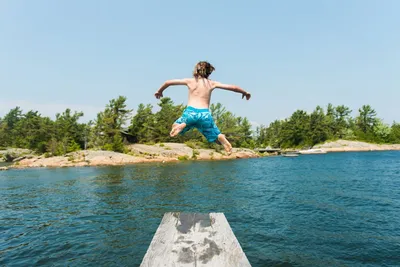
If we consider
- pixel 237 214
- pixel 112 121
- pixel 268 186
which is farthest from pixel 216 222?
pixel 112 121

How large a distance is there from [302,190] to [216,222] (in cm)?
2254

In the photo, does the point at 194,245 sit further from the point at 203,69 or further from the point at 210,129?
the point at 203,69

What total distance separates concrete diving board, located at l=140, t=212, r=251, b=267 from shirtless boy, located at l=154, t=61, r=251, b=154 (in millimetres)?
1894

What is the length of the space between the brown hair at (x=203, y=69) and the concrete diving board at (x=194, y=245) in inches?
121

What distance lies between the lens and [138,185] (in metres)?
29.5

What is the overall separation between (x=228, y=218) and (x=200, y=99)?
12270 mm

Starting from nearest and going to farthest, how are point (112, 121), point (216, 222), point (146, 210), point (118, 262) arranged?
point (216, 222) → point (118, 262) → point (146, 210) → point (112, 121)

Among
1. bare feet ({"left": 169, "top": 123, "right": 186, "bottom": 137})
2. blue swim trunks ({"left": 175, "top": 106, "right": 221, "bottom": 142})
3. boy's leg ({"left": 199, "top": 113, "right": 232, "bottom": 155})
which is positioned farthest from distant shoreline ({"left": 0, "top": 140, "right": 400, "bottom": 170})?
bare feet ({"left": 169, "top": 123, "right": 186, "bottom": 137})

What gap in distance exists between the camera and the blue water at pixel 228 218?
1127 cm

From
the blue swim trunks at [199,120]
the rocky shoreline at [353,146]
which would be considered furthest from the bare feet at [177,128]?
the rocky shoreline at [353,146]

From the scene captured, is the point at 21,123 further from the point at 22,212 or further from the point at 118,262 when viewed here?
the point at 118,262

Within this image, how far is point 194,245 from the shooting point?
13.4 ft

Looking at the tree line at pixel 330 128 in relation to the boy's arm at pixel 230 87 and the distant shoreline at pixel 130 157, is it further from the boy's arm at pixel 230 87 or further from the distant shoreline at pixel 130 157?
the boy's arm at pixel 230 87

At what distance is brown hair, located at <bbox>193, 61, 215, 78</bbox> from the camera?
6.11 m
